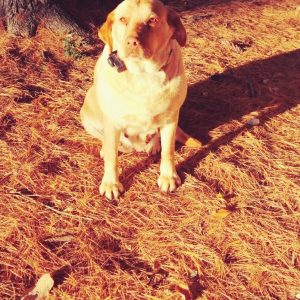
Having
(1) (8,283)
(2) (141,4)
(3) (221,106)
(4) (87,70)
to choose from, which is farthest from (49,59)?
(1) (8,283)

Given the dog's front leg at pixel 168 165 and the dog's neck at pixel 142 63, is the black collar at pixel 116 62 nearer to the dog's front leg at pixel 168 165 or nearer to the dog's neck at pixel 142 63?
the dog's neck at pixel 142 63

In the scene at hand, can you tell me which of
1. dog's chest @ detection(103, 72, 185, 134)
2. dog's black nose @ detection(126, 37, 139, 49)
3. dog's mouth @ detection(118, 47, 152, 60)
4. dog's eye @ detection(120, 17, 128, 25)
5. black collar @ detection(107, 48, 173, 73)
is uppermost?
dog's eye @ detection(120, 17, 128, 25)

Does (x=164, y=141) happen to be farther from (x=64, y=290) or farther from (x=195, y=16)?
(x=195, y=16)

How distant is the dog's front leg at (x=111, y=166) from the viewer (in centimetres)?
269

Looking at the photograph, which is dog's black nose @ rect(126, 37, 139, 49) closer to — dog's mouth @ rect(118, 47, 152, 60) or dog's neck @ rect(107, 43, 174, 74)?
dog's mouth @ rect(118, 47, 152, 60)

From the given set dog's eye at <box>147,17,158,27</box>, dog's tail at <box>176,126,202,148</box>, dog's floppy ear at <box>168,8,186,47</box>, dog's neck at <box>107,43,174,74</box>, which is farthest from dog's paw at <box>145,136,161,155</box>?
dog's eye at <box>147,17,158,27</box>

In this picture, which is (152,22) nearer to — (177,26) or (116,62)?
(177,26)

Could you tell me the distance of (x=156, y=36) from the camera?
7.37 feet

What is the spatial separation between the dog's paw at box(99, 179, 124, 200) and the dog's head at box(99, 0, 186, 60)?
0.89 metres

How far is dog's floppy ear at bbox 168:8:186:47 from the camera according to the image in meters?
2.33

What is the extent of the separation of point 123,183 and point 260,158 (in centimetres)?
107

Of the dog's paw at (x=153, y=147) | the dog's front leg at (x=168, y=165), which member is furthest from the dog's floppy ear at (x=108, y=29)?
the dog's paw at (x=153, y=147)

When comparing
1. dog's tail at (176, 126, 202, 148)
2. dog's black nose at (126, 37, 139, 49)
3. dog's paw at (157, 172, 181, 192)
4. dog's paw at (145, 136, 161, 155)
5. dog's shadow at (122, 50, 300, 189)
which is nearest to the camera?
dog's black nose at (126, 37, 139, 49)

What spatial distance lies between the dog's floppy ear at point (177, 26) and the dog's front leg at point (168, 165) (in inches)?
24.4
